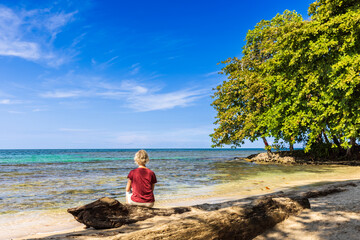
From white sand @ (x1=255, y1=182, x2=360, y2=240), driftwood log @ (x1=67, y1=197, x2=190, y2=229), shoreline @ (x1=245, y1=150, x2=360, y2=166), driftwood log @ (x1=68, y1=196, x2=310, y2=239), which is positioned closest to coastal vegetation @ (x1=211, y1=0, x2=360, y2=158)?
shoreline @ (x1=245, y1=150, x2=360, y2=166)

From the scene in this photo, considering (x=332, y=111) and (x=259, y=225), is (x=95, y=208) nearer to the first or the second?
(x=259, y=225)

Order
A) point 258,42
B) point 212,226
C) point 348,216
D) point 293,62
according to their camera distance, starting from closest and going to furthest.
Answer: point 212,226 < point 348,216 < point 293,62 < point 258,42

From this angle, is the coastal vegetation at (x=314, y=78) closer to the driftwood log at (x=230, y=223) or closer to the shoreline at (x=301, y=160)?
the shoreline at (x=301, y=160)

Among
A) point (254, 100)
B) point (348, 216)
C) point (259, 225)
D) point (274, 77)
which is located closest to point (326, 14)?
point (274, 77)

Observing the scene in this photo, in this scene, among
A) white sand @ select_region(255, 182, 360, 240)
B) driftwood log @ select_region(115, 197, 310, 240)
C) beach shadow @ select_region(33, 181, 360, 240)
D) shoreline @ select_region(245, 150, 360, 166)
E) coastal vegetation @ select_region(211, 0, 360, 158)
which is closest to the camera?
driftwood log @ select_region(115, 197, 310, 240)

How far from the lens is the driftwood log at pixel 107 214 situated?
15.3ft

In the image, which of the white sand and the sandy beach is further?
the white sand

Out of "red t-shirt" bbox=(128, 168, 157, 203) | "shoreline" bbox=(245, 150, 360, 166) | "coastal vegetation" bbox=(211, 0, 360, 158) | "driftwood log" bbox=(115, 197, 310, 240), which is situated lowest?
"shoreline" bbox=(245, 150, 360, 166)

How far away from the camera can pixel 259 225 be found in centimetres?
491

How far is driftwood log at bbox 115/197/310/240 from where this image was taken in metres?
3.69

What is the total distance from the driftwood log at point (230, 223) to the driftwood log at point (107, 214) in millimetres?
1278

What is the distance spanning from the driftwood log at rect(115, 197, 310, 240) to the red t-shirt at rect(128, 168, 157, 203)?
5.56 ft

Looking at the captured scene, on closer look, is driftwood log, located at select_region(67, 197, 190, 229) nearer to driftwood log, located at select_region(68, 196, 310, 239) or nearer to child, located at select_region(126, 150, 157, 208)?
driftwood log, located at select_region(68, 196, 310, 239)

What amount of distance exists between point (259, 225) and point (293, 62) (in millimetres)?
16447
